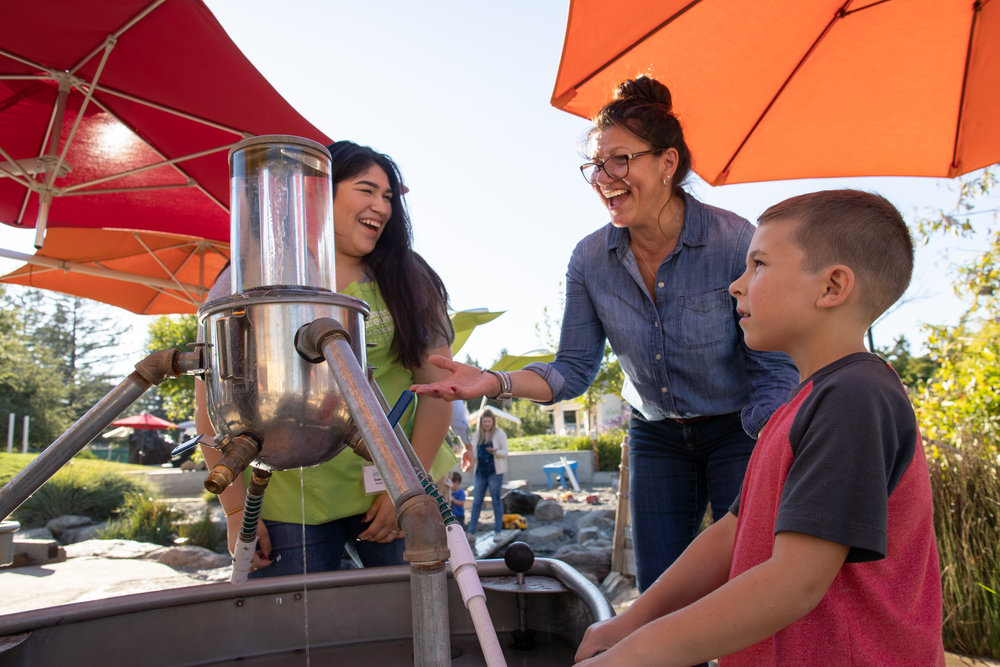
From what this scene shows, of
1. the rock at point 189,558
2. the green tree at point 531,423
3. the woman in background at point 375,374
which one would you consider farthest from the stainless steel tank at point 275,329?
the green tree at point 531,423

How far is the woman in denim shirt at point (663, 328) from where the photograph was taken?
185cm

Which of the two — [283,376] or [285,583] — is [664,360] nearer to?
[285,583]

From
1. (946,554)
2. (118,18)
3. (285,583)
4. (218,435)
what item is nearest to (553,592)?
(285,583)

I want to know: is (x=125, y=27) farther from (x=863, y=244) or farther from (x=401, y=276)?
(x=863, y=244)

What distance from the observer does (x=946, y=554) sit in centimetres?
338

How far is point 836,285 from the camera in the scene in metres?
1.06

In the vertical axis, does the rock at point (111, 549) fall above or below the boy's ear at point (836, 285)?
below

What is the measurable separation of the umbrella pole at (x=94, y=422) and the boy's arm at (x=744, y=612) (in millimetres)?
674

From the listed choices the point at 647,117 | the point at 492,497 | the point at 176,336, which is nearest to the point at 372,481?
the point at 647,117

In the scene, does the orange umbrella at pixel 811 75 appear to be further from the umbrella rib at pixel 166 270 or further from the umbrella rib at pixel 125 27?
the umbrella rib at pixel 166 270

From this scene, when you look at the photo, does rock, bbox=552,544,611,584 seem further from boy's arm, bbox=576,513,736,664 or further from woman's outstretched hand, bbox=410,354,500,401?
boy's arm, bbox=576,513,736,664

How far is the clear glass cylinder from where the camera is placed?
929 millimetres

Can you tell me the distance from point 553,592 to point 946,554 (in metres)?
3.13

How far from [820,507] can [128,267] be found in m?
7.02
